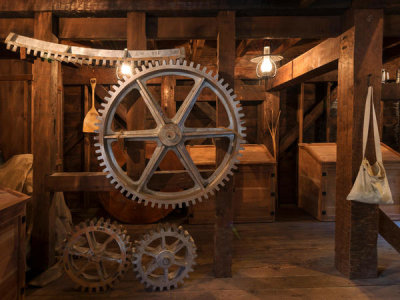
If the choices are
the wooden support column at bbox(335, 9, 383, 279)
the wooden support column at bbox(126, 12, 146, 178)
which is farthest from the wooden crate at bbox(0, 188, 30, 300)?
the wooden support column at bbox(335, 9, 383, 279)

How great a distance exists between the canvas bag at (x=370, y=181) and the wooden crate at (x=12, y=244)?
296cm

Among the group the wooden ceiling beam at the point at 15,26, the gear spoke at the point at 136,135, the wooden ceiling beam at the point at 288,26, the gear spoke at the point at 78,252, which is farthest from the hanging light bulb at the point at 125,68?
the gear spoke at the point at 78,252

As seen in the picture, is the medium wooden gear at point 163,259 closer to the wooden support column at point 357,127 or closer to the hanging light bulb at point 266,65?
the wooden support column at point 357,127

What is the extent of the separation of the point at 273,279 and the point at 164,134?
1.90 m

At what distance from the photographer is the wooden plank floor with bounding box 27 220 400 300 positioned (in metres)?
2.75

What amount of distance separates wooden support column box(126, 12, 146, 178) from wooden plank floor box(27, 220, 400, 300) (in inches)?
47.7

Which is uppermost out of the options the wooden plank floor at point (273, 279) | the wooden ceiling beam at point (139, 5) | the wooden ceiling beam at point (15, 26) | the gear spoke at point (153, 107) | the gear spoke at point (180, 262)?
the wooden ceiling beam at point (139, 5)

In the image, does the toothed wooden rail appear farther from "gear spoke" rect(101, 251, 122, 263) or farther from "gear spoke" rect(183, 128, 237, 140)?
"gear spoke" rect(101, 251, 122, 263)

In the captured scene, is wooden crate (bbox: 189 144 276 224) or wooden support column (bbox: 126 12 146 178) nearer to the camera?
wooden support column (bbox: 126 12 146 178)

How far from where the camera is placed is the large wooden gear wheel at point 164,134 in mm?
2727

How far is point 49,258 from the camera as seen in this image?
10.4 ft

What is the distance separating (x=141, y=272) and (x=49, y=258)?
1.16 meters

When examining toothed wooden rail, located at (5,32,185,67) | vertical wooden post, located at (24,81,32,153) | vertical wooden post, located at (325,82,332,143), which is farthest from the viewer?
vertical wooden post, located at (325,82,332,143)

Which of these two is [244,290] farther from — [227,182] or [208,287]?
[227,182]
